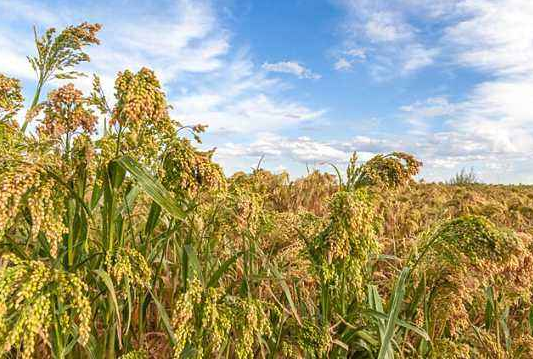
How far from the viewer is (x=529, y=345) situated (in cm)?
284

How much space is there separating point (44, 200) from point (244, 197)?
0.81 meters

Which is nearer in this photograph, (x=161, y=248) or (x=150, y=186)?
(x=150, y=186)

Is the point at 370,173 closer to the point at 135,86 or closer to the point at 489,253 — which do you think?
the point at 489,253

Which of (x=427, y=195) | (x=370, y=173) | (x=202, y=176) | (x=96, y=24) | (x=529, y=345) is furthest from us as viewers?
(x=427, y=195)

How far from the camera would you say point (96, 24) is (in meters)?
2.39

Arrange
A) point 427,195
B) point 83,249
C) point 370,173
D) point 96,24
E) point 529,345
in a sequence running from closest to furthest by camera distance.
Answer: point 83,249 → point 370,173 → point 96,24 → point 529,345 → point 427,195

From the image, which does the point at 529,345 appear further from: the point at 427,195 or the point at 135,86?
the point at 427,195

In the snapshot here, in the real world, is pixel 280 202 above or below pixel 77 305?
above

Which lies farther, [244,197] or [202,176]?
[244,197]

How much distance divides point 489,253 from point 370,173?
0.64m

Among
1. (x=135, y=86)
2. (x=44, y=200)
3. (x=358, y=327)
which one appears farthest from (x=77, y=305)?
(x=358, y=327)

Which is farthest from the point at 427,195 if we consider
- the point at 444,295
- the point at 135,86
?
the point at 135,86

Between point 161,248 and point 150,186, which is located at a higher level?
point 150,186

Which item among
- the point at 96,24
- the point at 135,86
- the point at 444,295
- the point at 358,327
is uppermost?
the point at 96,24
